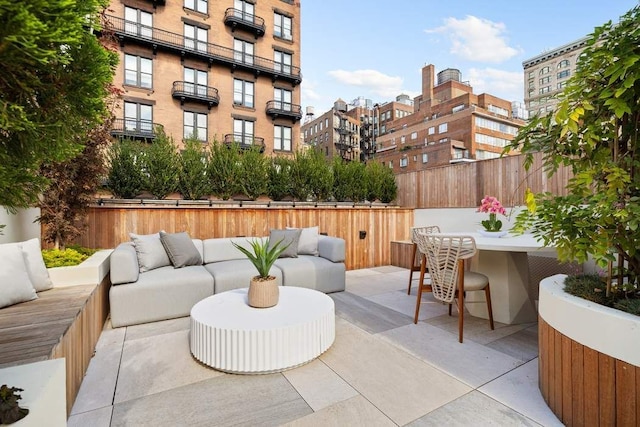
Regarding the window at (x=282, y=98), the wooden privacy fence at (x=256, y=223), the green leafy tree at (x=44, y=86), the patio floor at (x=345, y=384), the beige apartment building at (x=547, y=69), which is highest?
the beige apartment building at (x=547, y=69)

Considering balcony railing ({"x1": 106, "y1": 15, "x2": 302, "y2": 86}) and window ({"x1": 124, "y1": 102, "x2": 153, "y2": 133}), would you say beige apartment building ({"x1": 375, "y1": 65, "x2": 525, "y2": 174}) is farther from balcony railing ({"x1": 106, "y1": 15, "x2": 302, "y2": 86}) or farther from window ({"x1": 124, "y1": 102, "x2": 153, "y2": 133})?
window ({"x1": 124, "y1": 102, "x2": 153, "y2": 133})

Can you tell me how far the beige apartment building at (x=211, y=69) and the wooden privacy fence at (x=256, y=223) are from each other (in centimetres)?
693

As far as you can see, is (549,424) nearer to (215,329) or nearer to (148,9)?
(215,329)

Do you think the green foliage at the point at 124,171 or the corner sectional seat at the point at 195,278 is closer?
the corner sectional seat at the point at 195,278

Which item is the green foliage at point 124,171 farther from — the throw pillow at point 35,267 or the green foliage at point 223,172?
the throw pillow at point 35,267

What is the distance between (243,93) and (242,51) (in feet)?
5.80

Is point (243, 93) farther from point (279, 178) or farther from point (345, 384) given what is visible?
point (345, 384)

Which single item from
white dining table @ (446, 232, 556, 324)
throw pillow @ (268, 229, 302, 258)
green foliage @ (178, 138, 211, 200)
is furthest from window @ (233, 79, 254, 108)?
white dining table @ (446, 232, 556, 324)

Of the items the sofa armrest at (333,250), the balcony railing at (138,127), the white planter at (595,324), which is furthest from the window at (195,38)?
the white planter at (595,324)

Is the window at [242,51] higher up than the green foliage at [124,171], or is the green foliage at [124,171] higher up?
the window at [242,51]

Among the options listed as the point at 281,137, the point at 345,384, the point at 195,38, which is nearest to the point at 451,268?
the point at 345,384

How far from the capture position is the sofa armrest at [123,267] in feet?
9.59

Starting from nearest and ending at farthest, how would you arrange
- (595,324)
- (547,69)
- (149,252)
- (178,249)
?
(595,324)
(149,252)
(178,249)
(547,69)

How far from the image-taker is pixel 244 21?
12.3 m
